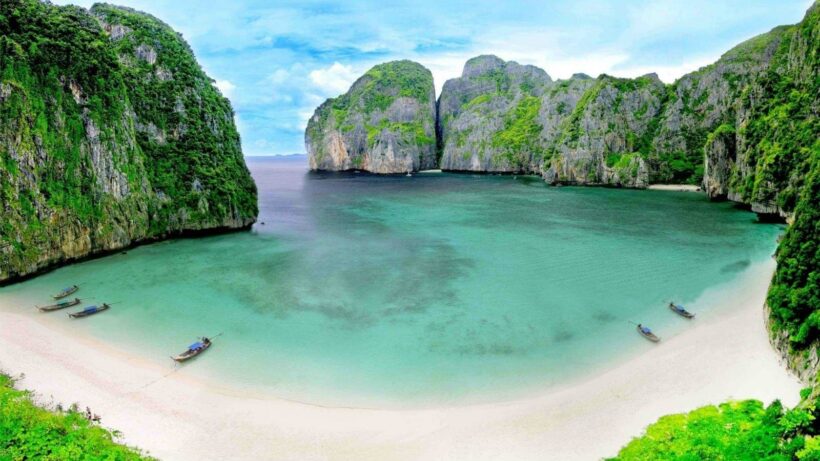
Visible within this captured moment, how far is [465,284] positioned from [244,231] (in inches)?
1452

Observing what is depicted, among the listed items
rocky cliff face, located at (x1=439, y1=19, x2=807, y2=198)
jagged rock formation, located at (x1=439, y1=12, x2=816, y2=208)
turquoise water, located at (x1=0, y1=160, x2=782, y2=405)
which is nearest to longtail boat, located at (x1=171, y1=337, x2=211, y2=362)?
turquoise water, located at (x1=0, y1=160, x2=782, y2=405)

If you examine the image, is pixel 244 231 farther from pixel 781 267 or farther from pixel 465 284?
pixel 781 267

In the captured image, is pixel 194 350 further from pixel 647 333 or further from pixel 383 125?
pixel 383 125

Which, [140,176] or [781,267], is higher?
[140,176]

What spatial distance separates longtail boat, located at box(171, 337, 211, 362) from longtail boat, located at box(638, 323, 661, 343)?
27410 millimetres

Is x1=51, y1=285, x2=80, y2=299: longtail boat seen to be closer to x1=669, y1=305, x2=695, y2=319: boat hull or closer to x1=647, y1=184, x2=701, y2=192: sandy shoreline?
x1=669, y1=305, x2=695, y2=319: boat hull

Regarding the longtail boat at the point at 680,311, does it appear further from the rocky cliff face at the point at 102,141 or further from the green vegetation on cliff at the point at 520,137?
the green vegetation on cliff at the point at 520,137

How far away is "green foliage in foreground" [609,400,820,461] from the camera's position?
9.83 m

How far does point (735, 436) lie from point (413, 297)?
77.9 ft

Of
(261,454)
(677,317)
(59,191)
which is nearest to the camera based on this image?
(261,454)

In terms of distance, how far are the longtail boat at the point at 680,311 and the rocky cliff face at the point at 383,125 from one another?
139 m

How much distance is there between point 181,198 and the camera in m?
54.2

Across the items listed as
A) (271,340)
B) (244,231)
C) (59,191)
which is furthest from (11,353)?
(244,231)

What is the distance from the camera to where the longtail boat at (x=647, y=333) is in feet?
85.9
